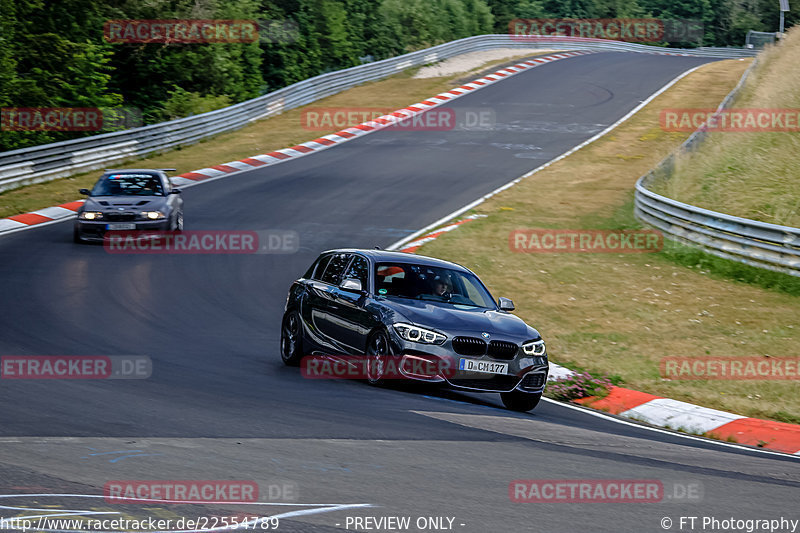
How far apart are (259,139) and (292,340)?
24.1 meters

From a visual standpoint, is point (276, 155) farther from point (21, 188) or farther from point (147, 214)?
point (147, 214)

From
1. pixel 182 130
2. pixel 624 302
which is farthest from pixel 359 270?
pixel 182 130

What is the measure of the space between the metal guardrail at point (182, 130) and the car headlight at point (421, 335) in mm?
19225

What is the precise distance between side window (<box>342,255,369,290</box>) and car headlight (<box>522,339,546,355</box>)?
192 cm

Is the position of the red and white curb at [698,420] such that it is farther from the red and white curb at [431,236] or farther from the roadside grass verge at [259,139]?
the roadside grass verge at [259,139]

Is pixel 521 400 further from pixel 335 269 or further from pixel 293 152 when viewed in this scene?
pixel 293 152

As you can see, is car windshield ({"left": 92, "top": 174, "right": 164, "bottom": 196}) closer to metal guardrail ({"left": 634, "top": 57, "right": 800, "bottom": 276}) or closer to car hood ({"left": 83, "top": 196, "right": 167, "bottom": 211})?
car hood ({"left": 83, "top": 196, "right": 167, "bottom": 211})

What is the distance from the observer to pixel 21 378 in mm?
10305

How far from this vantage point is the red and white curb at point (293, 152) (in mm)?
23031

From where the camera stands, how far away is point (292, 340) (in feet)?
39.8

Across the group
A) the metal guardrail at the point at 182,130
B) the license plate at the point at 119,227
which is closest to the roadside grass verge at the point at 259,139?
the metal guardrail at the point at 182,130

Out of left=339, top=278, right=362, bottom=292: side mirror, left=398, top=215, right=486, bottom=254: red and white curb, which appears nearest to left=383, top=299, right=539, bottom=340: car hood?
left=339, top=278, right=362, bottom=292: side mirror

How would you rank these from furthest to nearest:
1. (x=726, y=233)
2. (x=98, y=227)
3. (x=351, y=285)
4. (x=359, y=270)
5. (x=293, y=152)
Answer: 1. (x=293, y=152)
2. (x=98, y=227)
3. (x=726, y=233)
4. (x=359, y=270)
5. (x=351, y=285)

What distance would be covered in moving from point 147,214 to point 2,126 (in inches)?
504
